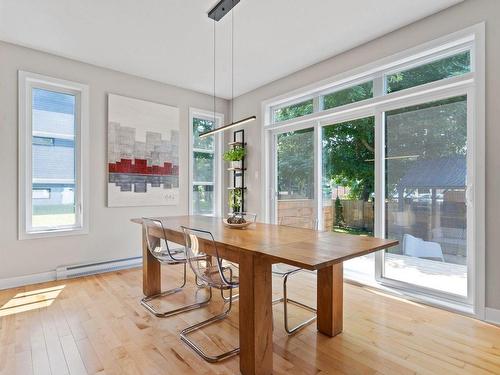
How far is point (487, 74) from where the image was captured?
97.4 inches

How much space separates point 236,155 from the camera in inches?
186

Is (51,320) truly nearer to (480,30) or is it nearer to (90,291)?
(90,291)

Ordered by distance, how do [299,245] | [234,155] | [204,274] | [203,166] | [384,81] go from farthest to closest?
[203,166] → [234,155] → [384,81] → [204,274] → [299,245]

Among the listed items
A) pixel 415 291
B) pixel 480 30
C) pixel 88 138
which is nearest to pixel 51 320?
pixel 88 138

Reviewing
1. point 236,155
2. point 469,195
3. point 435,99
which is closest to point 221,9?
point 435,99

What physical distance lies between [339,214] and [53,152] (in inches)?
147

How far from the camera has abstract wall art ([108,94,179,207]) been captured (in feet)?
13.3

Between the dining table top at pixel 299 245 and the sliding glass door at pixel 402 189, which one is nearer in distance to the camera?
the dining table top at pixel 299 245

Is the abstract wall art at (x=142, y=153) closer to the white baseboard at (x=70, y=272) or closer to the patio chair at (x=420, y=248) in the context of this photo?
the white baseboard at (x=70, y=272)

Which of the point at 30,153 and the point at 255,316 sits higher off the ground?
the point at 30,153

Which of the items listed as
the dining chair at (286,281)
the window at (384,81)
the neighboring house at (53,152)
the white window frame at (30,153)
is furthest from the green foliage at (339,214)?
the neighboring house at (53,152)

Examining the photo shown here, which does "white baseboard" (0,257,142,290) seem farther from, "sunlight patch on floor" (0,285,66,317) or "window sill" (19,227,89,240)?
"window sill" (19,227,89,240)

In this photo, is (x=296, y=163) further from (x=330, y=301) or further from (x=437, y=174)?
(x=330, y=301)

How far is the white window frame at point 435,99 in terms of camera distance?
2.50m
